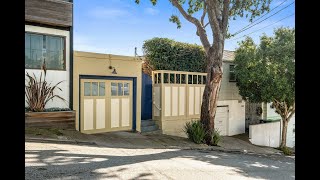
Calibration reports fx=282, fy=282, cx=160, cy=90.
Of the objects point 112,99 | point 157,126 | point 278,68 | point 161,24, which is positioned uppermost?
point 161,24

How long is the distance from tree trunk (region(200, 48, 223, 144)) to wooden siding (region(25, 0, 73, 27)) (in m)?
6.21

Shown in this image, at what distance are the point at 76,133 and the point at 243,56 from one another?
10740mm

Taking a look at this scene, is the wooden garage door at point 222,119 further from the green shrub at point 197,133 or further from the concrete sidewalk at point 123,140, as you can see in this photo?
the concrete sidewalk at point 123,140

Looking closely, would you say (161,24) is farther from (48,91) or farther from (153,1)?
(48,91)

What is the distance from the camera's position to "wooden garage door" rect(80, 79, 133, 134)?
1185 centimetres

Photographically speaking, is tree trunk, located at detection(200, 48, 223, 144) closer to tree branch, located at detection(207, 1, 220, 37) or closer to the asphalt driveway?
tree branch, located at detection(207, 1, 220, 37)

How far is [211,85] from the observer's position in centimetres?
1254

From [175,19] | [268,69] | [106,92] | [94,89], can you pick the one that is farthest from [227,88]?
[94,89]

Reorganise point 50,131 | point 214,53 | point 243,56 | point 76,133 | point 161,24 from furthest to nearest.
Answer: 1. point 243,56
2. point 161,24
3. point 214,53
4. point 76,133
5. point 50,131

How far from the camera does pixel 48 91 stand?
10969mm

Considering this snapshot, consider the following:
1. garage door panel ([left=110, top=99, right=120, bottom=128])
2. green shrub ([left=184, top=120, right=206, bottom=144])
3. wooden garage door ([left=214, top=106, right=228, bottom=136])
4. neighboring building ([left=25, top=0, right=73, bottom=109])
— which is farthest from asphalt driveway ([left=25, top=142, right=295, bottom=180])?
wooden garage door ([left=214, top=106, right=228, bottom=136])

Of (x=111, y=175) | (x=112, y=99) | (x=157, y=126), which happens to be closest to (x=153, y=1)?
(x=112, y=99)

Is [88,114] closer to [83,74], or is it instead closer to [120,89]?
[83,74]

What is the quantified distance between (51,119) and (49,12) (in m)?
4.19
